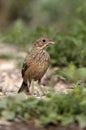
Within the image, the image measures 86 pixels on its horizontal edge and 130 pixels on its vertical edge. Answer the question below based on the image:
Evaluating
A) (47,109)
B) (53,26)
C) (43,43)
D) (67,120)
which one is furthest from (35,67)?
(53,26)

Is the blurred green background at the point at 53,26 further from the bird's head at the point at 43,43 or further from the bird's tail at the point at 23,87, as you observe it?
the bird's tail at the point at 23,87

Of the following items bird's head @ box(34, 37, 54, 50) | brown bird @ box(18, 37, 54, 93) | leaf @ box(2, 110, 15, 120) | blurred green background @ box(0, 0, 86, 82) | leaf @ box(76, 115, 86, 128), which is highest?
blurred green background @ box(0, 0, 86, 82)

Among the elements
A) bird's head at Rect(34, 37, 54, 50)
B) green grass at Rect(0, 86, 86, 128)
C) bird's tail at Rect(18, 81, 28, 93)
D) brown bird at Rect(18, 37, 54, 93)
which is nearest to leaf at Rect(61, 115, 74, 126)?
green grass at Rect(0, 86, 86, 128)

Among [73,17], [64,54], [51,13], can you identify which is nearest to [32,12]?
[51,13]

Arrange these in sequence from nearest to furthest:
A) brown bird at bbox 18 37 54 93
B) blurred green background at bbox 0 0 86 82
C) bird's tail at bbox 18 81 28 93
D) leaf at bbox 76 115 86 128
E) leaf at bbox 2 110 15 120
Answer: leaf at bbox 76 115 86 128 → leaf at bbox 2 110 15 120 → brown bird at bbox 18 37 54 93 → bird's tail at bbox 18 81 28 93 → blurred green background at bbox 0 0 86 82

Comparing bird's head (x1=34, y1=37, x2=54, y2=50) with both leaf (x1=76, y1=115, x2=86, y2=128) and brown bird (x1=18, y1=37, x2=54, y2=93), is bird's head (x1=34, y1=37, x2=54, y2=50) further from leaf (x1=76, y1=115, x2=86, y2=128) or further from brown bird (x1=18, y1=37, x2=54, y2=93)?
leaf (x1=76, y1=115, x2=86, y2=128)

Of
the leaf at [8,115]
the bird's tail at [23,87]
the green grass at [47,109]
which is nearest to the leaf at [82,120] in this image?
the green grass at [47,109]

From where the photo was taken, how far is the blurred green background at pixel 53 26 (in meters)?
12.5

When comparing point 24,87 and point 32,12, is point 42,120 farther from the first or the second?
point 32,12

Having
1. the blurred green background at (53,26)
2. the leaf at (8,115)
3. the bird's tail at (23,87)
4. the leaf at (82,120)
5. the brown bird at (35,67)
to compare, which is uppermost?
the blurred green background at (53,26)

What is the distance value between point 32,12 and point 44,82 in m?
8.65

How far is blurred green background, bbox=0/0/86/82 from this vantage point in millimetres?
12463

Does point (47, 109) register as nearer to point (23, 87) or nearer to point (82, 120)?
point (82, 120)

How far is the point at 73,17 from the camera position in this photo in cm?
1766
